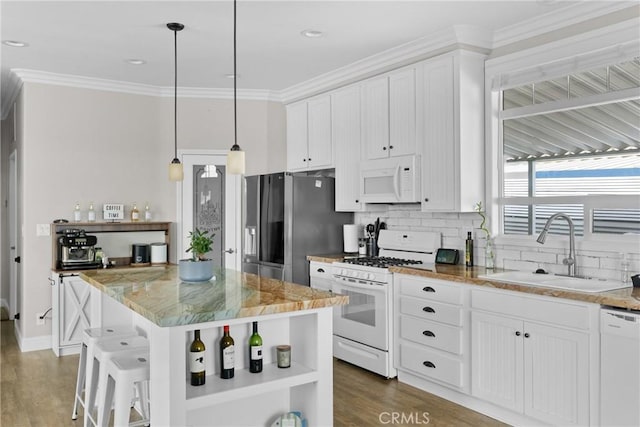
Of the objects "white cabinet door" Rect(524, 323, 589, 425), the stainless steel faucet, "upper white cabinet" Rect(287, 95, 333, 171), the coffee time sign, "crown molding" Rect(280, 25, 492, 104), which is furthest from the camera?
the coffee time sign

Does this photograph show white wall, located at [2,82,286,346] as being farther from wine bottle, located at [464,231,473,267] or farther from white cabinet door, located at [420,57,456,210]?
wine bottle, located at [464,231,473,267]

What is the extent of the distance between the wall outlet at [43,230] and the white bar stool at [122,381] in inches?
121

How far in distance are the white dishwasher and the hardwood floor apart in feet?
2.58

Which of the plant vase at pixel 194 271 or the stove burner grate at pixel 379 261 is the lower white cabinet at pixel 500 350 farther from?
the plant vase at pixel 194 271

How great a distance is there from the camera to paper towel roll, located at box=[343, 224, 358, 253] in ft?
17.1

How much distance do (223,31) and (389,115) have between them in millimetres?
1509

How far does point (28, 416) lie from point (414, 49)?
12.5 feet

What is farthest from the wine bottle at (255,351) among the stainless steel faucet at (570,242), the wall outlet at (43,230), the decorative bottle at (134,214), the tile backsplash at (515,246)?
the wall outlet at (43,230)

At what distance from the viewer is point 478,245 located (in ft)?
14.0

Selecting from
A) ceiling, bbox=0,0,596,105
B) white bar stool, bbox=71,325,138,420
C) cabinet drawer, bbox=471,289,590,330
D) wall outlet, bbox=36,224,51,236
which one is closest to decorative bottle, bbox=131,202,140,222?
wall outlet, bbox=36,224,51,236

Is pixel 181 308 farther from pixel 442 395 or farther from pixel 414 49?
pixel 414 49

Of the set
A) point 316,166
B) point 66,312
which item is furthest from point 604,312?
point 66,312

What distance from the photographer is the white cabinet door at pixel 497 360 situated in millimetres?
3277

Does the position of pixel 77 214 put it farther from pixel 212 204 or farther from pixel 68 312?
pixel 212 204
